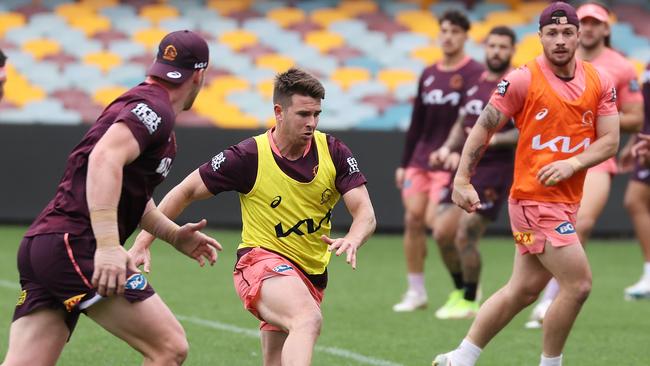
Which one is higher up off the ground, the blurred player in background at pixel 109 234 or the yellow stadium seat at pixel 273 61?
the blurred player in background at pixel 109 234

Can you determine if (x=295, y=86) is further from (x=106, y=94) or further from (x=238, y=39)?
(x=238, y=39)

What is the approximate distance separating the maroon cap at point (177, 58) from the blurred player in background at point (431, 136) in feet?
19.2

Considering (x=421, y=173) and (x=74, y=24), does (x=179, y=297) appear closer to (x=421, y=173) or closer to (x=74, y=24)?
(x=421, y=173)

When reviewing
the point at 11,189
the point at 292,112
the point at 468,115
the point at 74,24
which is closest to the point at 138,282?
the point at 292,112

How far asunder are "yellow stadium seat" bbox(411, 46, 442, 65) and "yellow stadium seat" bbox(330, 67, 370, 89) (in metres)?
0.91

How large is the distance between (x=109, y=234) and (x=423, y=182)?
6.56 meters

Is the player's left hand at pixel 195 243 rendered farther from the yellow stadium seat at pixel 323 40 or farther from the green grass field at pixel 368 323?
the yellow stadium seat at pixel 323 40

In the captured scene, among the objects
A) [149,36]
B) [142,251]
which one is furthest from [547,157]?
[149,36]

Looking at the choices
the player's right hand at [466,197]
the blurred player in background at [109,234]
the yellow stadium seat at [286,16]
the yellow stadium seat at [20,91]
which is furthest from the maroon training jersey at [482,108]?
the yellow stadium seat at [286,16]

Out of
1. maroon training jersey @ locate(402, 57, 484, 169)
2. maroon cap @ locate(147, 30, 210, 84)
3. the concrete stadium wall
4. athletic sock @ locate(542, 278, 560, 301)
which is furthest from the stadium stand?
maroon cap @ locate(147, 30, 210, 84)

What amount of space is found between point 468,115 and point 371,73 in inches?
402

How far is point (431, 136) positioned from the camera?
11.8 m

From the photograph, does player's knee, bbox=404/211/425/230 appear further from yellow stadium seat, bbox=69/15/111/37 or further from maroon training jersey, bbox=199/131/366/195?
yellow stadium seat, bbox=69/15/111/37

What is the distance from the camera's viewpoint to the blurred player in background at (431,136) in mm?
11539
